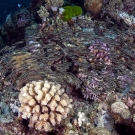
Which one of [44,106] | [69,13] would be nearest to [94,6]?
[69,13]

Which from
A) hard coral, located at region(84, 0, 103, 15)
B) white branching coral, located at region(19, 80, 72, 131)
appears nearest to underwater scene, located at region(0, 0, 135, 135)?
white branching coral, located at region(19, 80, 72, 131)

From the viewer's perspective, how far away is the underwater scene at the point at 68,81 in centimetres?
402

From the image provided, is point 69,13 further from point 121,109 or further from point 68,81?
point 121,109

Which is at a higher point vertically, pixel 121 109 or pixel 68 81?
pixel 68 81

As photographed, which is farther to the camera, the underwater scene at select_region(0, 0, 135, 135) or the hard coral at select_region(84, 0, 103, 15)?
the hard coral at select_region(84, 0, 103, 15)

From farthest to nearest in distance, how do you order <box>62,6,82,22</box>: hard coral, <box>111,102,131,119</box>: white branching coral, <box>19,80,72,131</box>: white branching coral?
<box>62,6,82,22</box>: hard coral, <box>111,102,131,119</box>: white branching coral, <box>19,80,72,131</box>: white branching coral

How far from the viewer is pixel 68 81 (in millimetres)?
5137

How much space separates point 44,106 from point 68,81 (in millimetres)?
1317

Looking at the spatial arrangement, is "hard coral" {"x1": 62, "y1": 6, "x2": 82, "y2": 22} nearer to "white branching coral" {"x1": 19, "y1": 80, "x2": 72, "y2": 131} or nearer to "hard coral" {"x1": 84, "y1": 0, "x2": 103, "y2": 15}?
"hard coral" {"x1": 84, "y1": 0, "x2": 103, "y2": 15}

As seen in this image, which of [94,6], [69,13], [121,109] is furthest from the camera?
[94,6]

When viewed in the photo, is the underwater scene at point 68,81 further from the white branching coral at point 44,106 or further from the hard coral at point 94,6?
the hard coral at point 94,6

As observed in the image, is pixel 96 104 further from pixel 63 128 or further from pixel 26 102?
pixel 26 102

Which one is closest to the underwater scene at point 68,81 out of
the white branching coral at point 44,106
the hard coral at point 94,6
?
the white branching coral at point 44,106

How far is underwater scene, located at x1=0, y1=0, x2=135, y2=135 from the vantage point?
13.2 ft
